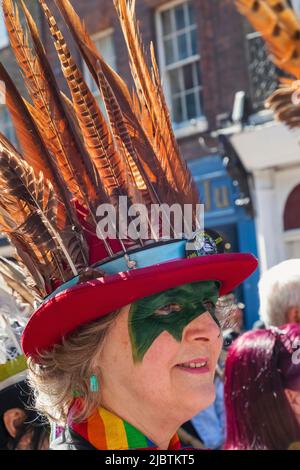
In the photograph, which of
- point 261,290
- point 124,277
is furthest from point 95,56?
point 261,290

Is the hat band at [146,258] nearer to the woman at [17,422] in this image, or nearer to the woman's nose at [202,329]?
the woman's nose at [202,329]

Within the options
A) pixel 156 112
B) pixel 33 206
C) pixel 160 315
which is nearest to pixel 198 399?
pixel 160 315

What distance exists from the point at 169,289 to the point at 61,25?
2.53 feet

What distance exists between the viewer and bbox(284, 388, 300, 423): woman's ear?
2455 millimetres

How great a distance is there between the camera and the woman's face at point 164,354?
1679mm

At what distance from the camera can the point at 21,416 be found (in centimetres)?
247

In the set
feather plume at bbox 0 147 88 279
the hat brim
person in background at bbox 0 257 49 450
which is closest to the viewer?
the hat brim

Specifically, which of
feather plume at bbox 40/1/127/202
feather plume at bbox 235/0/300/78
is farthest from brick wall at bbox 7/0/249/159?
feather plume at bbox 235/0/300/78

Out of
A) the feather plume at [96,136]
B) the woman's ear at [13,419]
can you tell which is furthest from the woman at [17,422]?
the feather plume at [96,136]

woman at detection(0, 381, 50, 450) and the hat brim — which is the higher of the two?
the hat brim

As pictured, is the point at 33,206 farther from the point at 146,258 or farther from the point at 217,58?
the point at 217,58

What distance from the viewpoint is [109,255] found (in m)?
1.76

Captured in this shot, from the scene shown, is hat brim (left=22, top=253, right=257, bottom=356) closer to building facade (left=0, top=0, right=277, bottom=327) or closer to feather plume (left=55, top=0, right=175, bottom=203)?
feather plume (left=55, top=0, right=175, bottom=203)

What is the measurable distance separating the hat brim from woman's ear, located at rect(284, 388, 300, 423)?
0.83 meters
